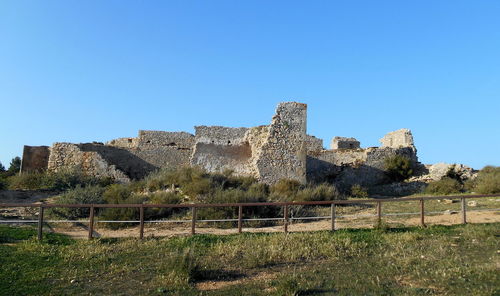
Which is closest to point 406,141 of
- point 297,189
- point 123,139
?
point 297,189

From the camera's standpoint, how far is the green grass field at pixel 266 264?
242 inches

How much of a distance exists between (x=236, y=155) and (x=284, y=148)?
329 cm

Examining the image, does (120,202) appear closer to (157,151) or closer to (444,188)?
(157,151)

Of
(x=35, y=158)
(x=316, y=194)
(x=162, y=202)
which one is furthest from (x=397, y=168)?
(x=35, y=158)

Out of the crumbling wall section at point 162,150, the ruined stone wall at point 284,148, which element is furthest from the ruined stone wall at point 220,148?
the crumbling wall section at point 162,150

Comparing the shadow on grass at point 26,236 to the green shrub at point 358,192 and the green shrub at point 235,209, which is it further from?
the green shrub at point 358,192

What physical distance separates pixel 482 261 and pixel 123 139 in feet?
70.1

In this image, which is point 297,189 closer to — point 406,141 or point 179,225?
point 179,225

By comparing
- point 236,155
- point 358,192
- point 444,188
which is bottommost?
point 358,192

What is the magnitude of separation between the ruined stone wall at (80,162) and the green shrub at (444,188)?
1562 centimetres

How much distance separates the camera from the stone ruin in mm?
18578

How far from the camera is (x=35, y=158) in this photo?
2406cm

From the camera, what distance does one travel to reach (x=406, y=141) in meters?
27.8

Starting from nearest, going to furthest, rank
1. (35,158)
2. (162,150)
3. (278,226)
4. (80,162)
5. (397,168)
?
(278,226)
(80,162)
(162,150)
(35,158)
(397,168)
